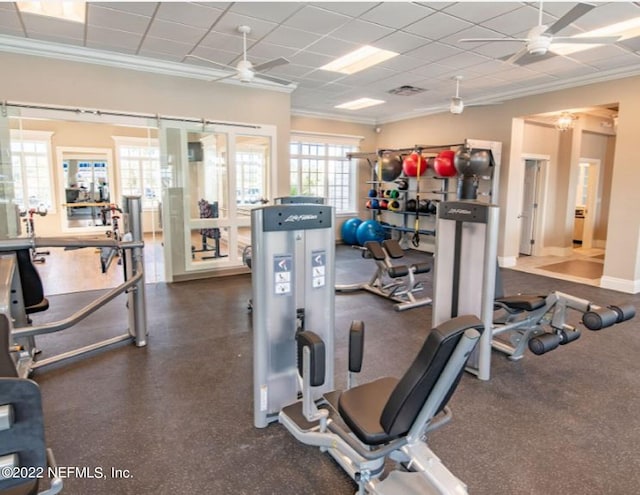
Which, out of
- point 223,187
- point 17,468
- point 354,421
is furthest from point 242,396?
point 223,187

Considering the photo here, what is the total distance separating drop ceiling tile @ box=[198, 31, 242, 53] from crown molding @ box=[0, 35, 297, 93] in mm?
906

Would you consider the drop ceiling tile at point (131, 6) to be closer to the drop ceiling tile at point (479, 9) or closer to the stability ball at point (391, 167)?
the drop ceiling tile at point (479, 9)

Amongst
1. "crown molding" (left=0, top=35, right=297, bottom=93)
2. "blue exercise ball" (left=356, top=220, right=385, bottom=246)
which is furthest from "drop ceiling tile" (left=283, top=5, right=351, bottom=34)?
"blue exercise ball" (left=356, top=220, right=385, bottom=246)

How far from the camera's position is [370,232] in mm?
8836

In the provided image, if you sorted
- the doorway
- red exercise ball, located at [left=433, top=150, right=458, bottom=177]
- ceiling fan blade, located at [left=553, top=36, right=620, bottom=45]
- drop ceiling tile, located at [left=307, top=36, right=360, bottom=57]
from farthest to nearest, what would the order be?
the doorway, red exercise ball, located at [left=433, top=150, right=458, bottom=177], drop ceiling tile, located at [left=307, top=36, right=360, bottom=57], ceiling fan blade, located at [left=553, top=36, right=620, bottom=45]

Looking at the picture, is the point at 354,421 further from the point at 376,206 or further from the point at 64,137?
the point at 64,137

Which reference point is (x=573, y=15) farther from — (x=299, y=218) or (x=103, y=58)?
(x=103, y=58)

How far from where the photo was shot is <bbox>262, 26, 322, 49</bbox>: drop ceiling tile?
4.34 metres

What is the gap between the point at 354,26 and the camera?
4195 mm

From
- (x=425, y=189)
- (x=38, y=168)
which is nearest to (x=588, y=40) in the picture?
(x=425, y=189)

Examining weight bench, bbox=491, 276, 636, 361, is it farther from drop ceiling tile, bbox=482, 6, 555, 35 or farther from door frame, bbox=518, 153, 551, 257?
door frame, bbox=518, 153, 551, 257

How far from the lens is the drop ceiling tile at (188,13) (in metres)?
3.79

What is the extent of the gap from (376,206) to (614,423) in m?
7.02

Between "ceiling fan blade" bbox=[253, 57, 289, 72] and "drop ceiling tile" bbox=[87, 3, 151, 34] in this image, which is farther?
"ceiling fan blade" bbox=[253, 57, 289, 72]
